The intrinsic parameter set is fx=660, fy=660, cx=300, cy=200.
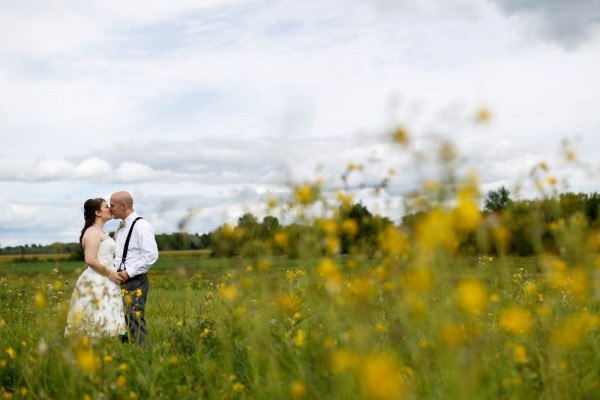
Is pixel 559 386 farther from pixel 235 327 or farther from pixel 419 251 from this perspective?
pixel 235 327

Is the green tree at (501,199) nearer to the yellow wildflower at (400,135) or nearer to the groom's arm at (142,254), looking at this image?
the yellow wildflower at (400,135)

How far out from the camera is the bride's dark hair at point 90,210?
7.75 meters

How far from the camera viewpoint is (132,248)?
767 centimetres

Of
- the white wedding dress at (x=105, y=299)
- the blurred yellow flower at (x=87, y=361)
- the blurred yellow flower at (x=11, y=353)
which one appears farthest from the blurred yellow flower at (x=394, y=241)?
the white wedding dress at (x=105, y=299)

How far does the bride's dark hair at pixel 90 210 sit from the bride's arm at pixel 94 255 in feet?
0.74

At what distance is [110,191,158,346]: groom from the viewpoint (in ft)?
25.0

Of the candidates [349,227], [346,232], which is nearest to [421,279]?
[349,227]

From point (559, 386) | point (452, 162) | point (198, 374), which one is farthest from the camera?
point (198, 374)

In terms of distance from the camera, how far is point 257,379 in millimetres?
4441

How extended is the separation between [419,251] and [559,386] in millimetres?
1847

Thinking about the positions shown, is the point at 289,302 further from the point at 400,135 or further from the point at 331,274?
the point at 400,135

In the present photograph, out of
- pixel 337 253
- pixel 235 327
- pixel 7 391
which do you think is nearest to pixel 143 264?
pixel 7 391

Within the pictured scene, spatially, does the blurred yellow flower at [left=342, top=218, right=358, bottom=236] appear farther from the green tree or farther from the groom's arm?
the groom's arm

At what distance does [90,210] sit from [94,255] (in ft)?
1.89
